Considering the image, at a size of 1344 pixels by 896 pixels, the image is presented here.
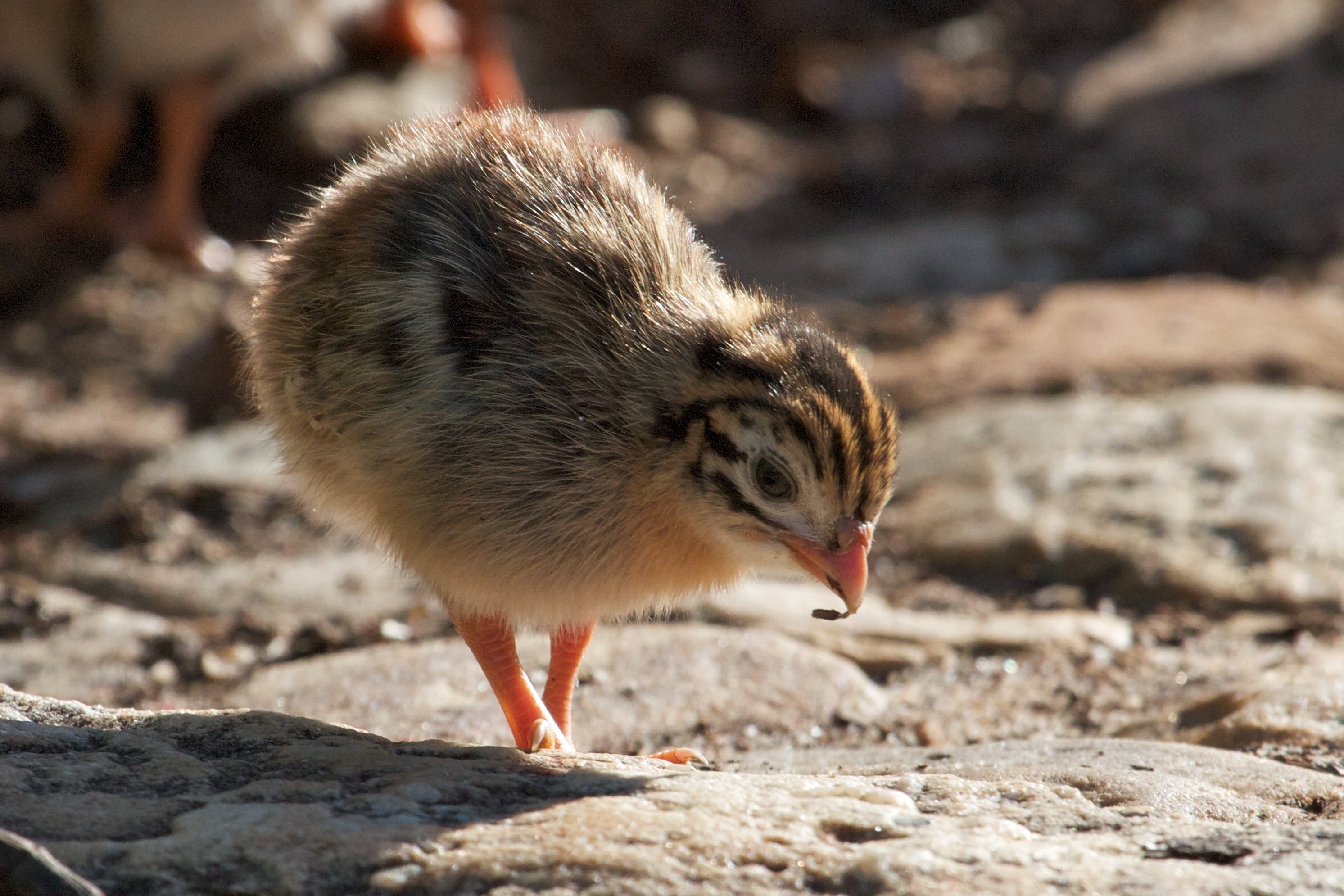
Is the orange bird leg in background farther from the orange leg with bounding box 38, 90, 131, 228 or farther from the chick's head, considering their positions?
the orange leg with bounding box 38, 90, 131, 228

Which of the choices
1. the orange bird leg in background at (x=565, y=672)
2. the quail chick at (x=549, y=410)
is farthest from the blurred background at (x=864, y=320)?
the quail chick at (x=549, y=410)

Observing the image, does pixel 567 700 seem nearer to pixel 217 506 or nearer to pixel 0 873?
pixel 0 873

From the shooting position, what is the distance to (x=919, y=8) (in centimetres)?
1315

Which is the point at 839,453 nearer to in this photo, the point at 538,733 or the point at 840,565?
the point at 840,565

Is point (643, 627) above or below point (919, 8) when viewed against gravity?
below

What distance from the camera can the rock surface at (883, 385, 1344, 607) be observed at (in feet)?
17.2

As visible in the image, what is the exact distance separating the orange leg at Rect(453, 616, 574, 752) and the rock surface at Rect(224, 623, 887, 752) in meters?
0.24

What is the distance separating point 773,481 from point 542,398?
65cm

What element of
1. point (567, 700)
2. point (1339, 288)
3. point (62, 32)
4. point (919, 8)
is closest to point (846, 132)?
point (919, 8)

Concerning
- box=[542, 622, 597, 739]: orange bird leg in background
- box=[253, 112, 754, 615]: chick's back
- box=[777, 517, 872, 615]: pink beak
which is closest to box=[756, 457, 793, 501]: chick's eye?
box=[777, 517, 872, 615]: pink beak

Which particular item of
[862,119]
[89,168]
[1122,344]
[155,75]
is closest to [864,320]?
[1122,344]

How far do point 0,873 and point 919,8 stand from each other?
1231cm

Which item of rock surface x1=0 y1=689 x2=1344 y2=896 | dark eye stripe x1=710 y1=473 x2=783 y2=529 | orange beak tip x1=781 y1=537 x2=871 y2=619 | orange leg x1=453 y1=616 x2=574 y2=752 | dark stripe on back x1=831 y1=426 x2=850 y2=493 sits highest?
dark stripe on back x1=831 y1=426 x2=850 y2=493

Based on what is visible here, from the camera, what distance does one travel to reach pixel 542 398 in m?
3.62
